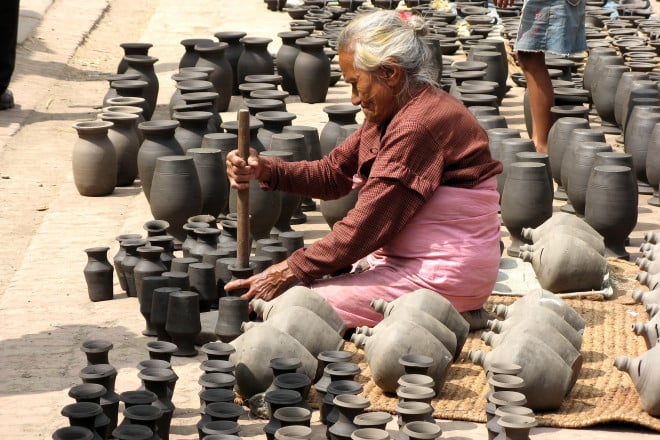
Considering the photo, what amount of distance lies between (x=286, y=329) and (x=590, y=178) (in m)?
2.29

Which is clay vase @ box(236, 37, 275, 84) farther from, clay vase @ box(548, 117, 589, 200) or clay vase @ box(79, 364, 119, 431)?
clay vase @ box(79, 364, 119, 431)

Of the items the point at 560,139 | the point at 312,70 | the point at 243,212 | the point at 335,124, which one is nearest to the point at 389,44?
the point at 243,212

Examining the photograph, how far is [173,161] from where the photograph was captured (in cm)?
586

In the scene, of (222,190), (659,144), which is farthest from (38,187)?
(659,144)

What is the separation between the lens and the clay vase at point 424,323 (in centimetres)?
408

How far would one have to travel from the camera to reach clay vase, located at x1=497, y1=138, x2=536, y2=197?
20.5 ft

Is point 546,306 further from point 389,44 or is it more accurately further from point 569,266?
point 389,44

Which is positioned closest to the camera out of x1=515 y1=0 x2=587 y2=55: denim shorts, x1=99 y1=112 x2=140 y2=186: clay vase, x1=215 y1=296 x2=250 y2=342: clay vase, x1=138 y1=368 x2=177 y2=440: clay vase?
x1=138 y1=368 x2=177 y2=440: clay vase

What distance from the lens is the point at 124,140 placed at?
7.17m

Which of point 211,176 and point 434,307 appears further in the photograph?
point 211,176

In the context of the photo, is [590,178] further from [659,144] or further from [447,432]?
[447,432]

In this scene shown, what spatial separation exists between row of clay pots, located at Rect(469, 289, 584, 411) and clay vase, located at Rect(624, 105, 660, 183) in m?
2.96

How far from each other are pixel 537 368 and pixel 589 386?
1.25 ft

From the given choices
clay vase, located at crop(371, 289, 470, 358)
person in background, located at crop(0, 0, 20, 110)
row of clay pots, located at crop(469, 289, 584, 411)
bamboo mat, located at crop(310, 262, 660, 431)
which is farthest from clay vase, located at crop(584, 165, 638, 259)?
person in background, located at crop(0, 0, 20, 110)
